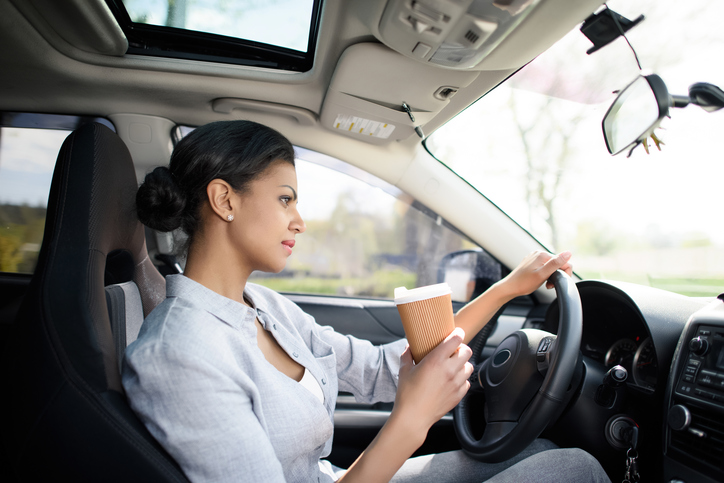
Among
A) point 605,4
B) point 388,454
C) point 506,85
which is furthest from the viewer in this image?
point 506,85

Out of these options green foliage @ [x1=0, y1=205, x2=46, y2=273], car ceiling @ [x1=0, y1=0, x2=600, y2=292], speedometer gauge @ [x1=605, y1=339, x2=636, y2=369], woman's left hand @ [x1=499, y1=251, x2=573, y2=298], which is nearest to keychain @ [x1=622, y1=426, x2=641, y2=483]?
speedometer gauge @ [x1=605, y1=339, x2=636, y2=369]

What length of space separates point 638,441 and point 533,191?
1.29m

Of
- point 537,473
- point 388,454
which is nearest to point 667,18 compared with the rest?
point 537,473

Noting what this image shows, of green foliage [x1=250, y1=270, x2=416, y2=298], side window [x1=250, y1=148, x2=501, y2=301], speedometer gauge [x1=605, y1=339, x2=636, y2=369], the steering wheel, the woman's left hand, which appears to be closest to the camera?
the steering wheel

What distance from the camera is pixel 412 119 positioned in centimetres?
170

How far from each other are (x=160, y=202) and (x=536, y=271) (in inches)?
43.5

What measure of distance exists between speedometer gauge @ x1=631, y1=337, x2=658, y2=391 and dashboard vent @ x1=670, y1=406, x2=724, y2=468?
0.62ft

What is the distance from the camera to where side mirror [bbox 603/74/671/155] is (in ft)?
3.65

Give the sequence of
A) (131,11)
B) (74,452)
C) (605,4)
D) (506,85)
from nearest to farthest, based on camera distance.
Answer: (74,452) < (605,4) < (131,11) < (506,85)

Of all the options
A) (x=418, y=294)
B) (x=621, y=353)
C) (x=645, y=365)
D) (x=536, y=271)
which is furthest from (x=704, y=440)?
(x=418, y=294)

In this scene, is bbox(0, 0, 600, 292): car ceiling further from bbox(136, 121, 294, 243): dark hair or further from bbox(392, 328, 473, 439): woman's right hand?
bbox(392, 328, 473, 439): woman's right hand

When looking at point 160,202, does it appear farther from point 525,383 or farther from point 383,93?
point 525,383

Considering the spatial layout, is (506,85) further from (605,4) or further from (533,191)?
(533,191)

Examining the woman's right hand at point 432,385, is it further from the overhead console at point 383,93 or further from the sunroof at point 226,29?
the sunroof at point 226,29
